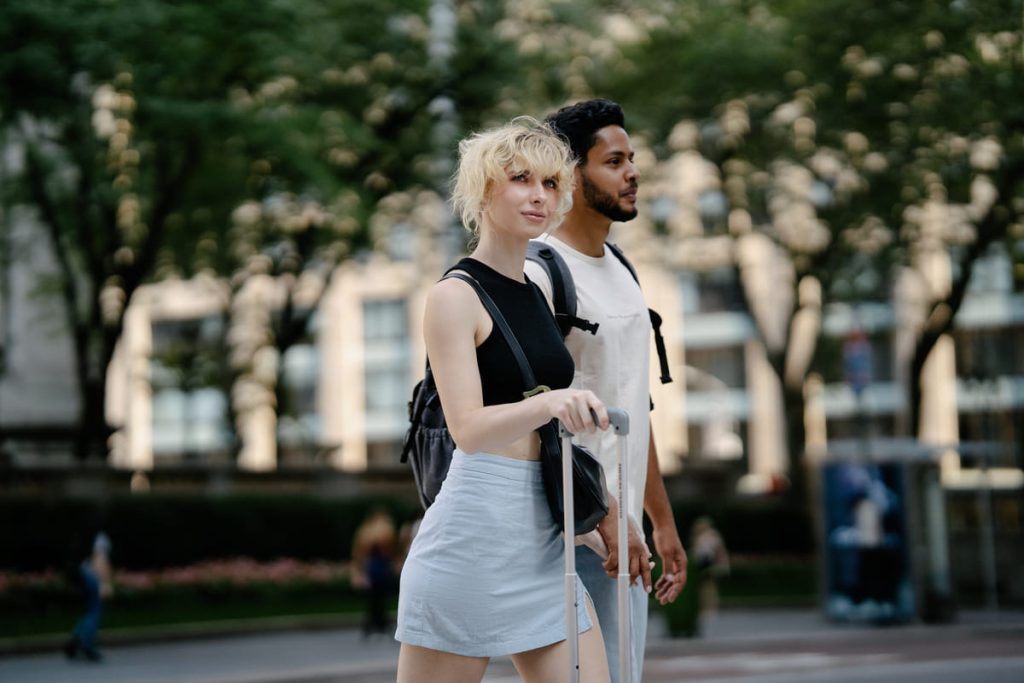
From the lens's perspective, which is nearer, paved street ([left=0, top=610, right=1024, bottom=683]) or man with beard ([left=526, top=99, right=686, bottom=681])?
man with beard ([left=526, top=99, right=686, bottom=681])

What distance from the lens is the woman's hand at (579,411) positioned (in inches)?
131

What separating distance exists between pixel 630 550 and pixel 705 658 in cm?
1476

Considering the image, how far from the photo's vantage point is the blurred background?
21.1m

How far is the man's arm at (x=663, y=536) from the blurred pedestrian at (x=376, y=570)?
17166 mm

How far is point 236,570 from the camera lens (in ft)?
85.4

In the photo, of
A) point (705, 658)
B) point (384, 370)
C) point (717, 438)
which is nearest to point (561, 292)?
point (705, 658)

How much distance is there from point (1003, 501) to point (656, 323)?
1247 inches

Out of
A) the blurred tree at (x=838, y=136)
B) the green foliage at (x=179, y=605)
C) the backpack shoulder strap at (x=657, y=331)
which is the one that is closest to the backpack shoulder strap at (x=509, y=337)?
the backpack shoulder strap at (x=657, y=331)

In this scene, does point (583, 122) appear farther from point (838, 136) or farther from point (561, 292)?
point (838, 136)

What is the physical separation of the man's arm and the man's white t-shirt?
0.37 ft

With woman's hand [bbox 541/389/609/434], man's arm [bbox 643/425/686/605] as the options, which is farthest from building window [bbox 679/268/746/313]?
woman's hand [bbox 541/389/609/434]

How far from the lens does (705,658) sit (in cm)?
1831

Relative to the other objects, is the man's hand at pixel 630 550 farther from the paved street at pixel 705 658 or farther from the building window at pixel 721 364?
the building window at pixel 721 364

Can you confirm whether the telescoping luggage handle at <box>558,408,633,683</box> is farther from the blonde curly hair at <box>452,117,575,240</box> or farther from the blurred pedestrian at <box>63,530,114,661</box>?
the blurred pedestrian at <box>63,530,114,661</box>
